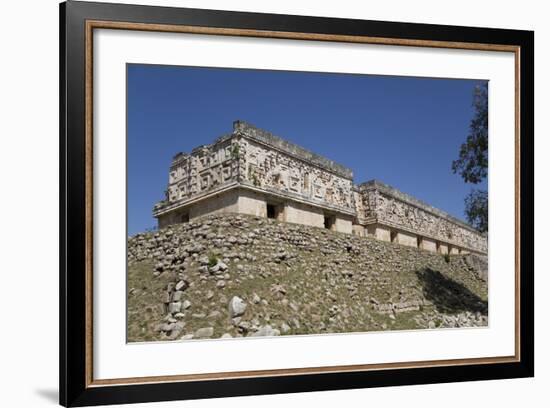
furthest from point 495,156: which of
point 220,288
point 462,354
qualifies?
point 220,288

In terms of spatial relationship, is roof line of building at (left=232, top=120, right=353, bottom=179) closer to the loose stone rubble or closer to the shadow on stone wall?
the loose stone rubble

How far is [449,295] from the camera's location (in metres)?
5.96

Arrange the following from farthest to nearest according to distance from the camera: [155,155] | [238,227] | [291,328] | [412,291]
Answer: [238,227], [412,291], [291,328], [155,155]

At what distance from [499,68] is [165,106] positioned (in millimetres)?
3076

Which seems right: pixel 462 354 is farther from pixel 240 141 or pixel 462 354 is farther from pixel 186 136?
pixel 240 141

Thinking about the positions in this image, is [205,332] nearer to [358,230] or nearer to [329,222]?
[329,222]

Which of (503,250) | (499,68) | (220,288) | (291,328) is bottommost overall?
(291,328)

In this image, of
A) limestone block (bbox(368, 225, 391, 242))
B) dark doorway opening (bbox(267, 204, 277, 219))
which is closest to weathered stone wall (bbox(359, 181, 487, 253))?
limestone block (bbox(368, 225, 391, 242))

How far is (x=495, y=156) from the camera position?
4512 mm

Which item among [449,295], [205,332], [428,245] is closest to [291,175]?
[428,245]

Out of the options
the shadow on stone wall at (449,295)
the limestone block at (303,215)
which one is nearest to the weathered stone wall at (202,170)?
the limestone block at (303,215)

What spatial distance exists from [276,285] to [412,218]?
3279 mm

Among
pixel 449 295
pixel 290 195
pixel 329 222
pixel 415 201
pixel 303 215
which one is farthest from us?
pixel 329 222

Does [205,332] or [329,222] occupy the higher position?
[329,222]
